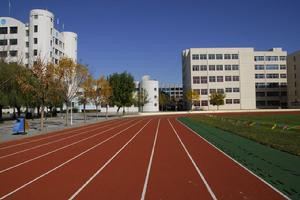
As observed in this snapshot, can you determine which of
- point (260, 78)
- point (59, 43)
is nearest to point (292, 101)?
point (260, 78)

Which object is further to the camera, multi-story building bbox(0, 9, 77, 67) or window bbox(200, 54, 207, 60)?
window bbox(200, 54, 207, 60)

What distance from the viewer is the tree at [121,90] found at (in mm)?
60281

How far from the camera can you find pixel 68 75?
3694 centimetres

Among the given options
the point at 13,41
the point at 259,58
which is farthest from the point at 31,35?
the point at 259,58

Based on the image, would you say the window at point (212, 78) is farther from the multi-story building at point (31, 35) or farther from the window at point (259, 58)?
the multi-story building at point (31, 35)

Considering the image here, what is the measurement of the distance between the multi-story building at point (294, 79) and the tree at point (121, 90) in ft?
169

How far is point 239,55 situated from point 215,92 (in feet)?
46.2

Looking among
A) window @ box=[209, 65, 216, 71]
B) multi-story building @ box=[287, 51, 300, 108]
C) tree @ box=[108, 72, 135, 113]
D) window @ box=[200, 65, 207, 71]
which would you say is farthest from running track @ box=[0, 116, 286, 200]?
multi-story building @ box=[287, 51, 300, 108]

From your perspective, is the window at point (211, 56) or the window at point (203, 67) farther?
the window at point (211, 56)

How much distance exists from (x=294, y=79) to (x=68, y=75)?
7330cm

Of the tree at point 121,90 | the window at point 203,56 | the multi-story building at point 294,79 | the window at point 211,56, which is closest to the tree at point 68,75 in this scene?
the tree at point 121,90

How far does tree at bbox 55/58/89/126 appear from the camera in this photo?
3503 cm

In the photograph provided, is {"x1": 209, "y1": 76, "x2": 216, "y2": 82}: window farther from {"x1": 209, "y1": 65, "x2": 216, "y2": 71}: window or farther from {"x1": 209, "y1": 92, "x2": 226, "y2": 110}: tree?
{"x1": 209, "y1": 92, "x2": 226, "y2": 110}: tree

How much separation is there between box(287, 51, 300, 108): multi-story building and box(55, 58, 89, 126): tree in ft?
219
